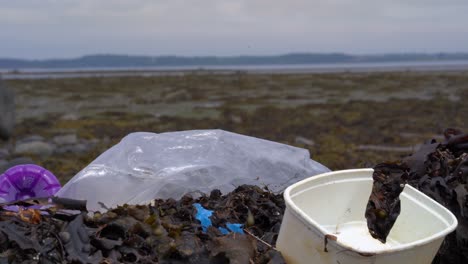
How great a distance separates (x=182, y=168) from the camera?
12.2 feet

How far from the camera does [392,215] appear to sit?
2.91m

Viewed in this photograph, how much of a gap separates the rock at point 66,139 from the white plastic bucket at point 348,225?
466 inches

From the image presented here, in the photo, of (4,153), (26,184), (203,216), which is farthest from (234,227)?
(4,153)

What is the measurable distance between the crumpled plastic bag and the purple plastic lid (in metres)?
0.46

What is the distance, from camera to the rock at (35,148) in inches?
482

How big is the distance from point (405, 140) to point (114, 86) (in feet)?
84.2

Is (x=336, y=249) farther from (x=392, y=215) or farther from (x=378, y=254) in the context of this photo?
(x=392, y=215)

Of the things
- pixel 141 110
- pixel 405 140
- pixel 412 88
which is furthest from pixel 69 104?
pixel 412 88

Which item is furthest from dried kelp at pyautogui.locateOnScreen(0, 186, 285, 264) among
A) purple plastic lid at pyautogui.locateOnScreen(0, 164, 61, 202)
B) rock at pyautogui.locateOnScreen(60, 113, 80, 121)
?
rock at pyautogui.locateOnScreen(60, 113, 80, 121)

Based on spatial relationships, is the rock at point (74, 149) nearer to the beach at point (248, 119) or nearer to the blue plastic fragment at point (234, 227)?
the beach at point (248, 119)

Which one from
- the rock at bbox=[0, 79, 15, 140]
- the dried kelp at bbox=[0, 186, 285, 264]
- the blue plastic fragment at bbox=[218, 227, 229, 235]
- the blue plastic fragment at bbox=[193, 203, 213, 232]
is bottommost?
the blue plastic fragment at bbox=[218, 227, 229, 235]

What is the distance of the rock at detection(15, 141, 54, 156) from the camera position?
12246mm

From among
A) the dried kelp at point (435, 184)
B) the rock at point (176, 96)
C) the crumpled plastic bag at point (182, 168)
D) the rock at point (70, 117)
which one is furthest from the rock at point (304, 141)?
the rock at point (176, 96)

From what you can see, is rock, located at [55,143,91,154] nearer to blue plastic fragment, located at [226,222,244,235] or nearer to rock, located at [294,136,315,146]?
rock, located at [294,136,315,146]
